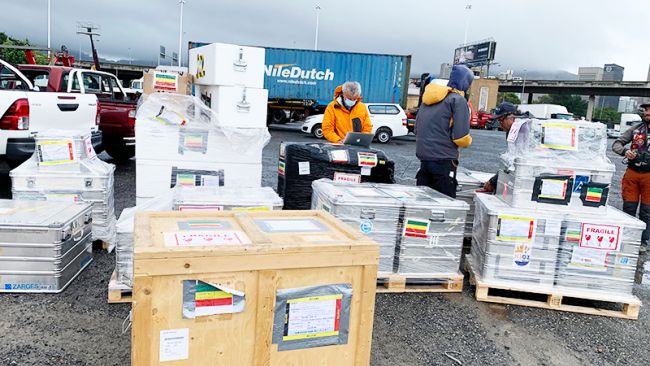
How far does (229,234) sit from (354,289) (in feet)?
2.08

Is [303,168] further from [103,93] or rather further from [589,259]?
[103,93]

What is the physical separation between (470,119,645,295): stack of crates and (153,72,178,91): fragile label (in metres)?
3.89

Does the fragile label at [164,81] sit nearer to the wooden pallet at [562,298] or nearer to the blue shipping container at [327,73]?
the wooden pallet at [562,298]

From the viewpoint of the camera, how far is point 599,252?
161 inches

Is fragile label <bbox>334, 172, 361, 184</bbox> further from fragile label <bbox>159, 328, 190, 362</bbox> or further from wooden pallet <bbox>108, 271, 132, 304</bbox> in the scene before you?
fragile label <bbox>159, 328, 190, 362</bbox>

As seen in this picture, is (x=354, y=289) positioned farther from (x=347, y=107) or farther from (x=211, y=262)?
(x=347, y=107)

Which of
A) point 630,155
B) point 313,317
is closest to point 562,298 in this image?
point 630,155

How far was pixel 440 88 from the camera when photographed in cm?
488

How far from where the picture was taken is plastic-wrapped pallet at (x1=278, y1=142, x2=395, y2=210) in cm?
505

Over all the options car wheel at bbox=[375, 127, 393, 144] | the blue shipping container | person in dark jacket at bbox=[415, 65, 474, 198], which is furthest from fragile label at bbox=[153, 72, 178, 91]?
the blue shipping container

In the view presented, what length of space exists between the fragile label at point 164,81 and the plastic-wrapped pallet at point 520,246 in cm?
391

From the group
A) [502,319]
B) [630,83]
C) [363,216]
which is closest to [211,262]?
[363,216]

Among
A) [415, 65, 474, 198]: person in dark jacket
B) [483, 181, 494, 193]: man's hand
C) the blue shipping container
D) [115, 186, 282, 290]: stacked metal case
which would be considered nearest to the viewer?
[115, 186, 282, 290]: stacked metal case

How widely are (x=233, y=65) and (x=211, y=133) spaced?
2.62ft
